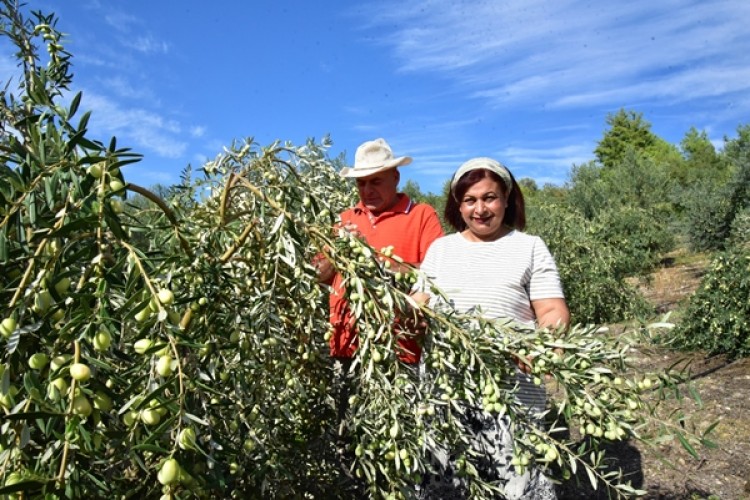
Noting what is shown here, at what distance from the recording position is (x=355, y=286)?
166cm

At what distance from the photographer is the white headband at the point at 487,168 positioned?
8.41 feet

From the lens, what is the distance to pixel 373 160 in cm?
312

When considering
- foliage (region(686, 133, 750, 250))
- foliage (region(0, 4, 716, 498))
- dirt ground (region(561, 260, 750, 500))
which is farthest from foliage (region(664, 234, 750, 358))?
foliage (region(686, 133, 750, 250))

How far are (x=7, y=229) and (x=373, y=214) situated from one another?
6.95ft

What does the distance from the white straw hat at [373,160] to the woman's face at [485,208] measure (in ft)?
1.91

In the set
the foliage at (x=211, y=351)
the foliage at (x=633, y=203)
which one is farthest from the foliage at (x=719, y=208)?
the foliage at (x=211, y=351)

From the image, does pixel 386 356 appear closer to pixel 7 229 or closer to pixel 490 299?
pixel 490 299

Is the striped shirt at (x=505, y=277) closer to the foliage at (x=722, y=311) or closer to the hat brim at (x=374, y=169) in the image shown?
the hat brim at (x=374, y=169)

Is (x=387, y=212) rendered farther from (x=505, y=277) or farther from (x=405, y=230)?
(x=505, y=277)

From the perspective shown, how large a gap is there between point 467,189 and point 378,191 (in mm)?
667

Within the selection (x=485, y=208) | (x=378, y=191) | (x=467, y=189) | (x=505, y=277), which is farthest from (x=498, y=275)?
(x=378, y=191)

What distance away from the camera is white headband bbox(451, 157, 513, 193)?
2564mm

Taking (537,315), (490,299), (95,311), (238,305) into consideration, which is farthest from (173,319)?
(537,315)

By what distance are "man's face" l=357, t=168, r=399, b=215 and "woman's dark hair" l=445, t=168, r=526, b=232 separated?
342 mm
